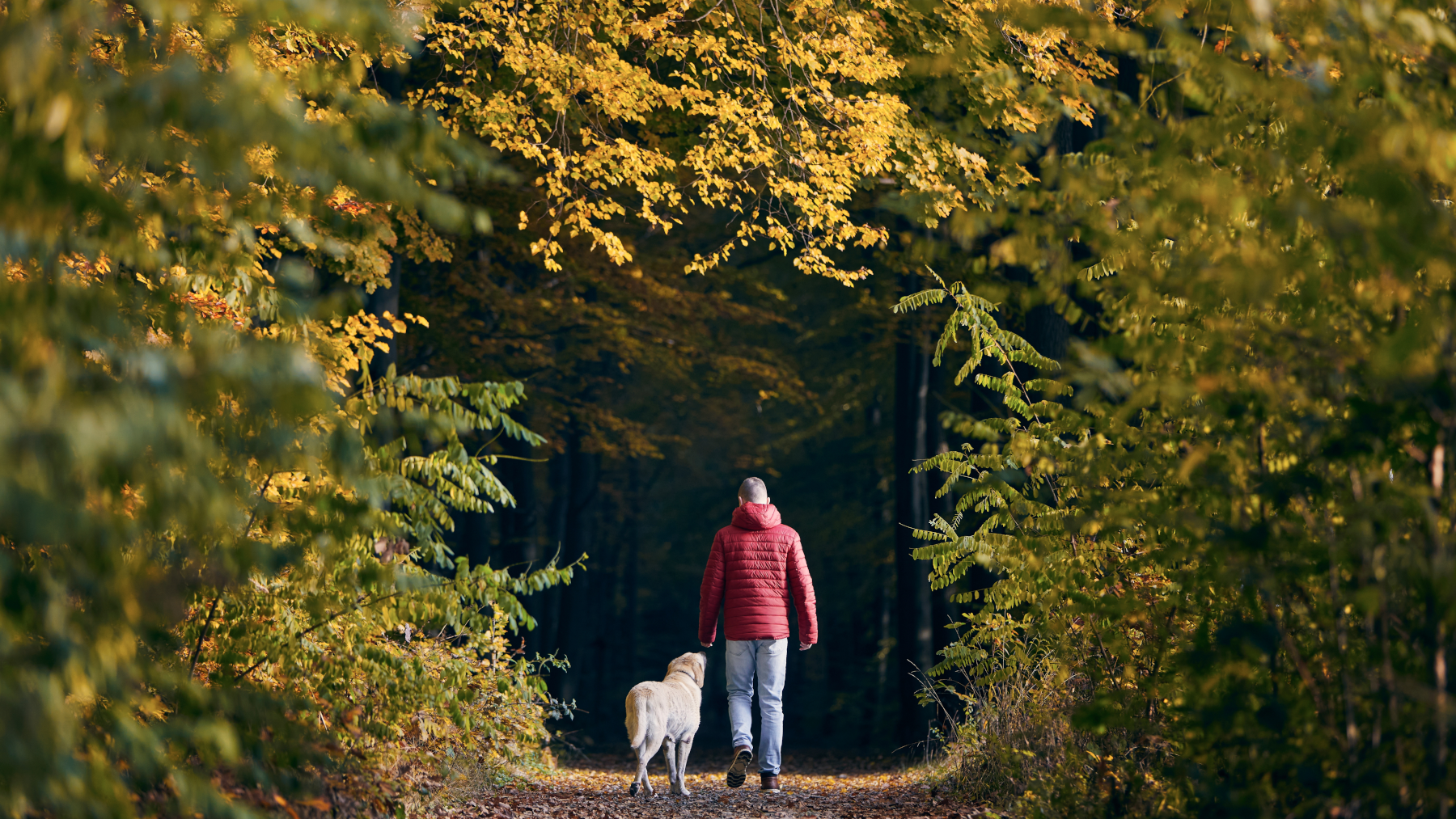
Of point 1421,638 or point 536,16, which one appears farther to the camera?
point 536,16

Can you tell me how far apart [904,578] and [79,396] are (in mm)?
14480

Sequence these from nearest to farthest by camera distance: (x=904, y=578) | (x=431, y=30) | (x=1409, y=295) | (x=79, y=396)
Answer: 1. (x=79, y=396)
2. (x=1409, y=295)
3. (x=431, y=30)
4. (x=904, y=578)

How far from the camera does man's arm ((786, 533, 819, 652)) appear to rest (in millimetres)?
8500

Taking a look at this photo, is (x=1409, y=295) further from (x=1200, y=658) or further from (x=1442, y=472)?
(x=1200, y=658)

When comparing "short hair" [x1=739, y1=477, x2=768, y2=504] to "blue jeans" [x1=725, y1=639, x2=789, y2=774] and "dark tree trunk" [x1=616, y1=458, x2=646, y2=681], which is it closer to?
"blue jeans" [x1=725, y1=639, x2=789, y2=774]

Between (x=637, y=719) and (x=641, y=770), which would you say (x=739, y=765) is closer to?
(x=641, y=770)

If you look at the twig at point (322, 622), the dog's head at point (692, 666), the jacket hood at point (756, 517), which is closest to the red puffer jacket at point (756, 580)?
the jacket hood at point (756, 517)

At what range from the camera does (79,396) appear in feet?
7.07

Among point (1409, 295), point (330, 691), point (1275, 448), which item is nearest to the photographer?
point (1409, 295)

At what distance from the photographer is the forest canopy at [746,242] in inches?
91.2

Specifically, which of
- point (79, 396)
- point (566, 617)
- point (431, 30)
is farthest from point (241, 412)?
point (566, 617)

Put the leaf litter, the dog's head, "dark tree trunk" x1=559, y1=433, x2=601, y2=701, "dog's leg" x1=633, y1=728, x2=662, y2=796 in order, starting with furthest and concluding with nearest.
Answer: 1. "dark tree trunk" x1=559, y1=433, x2=601, y2=701
2. the dog's head
3. "dog's leg" x1=633, y1=728, x2=662, y2=796
4. the leaf litter

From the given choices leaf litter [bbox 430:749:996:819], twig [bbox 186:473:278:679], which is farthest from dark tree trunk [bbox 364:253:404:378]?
twig [bbox 186:473:278:679]

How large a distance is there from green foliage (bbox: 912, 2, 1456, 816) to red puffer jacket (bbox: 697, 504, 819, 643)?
13.8 feet
